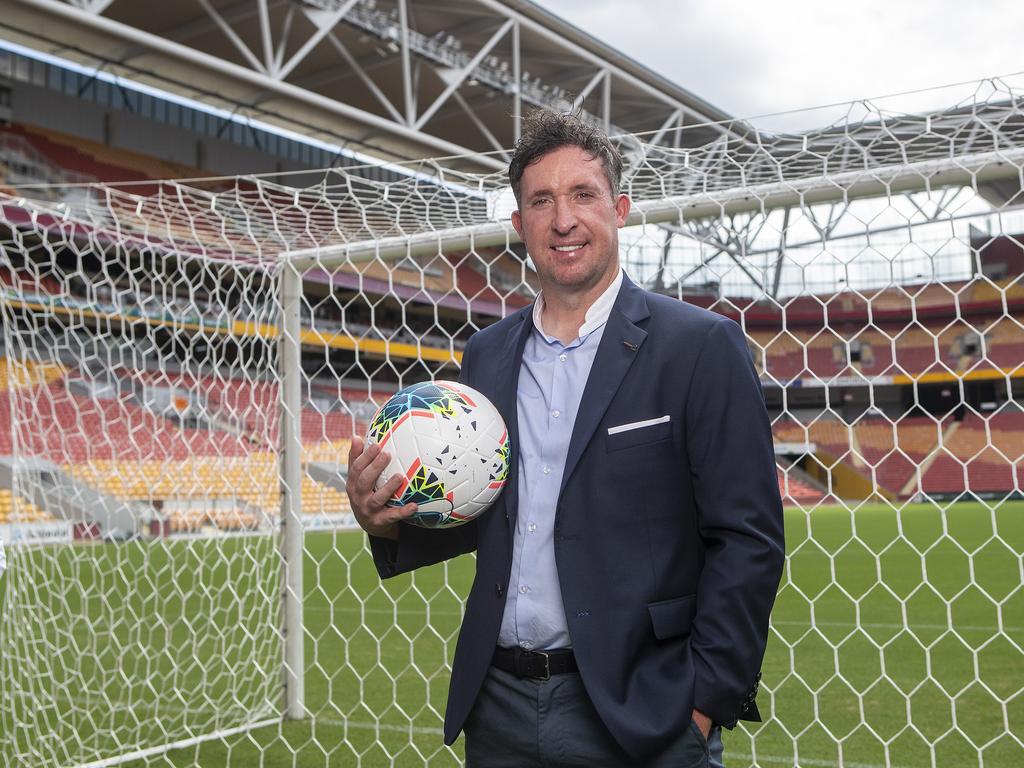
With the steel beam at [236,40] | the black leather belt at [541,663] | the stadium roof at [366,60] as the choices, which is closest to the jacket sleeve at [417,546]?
the black leather belt at [541,663]

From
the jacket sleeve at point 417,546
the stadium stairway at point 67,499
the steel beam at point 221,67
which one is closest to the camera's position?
the jacket sleeve at point 417,546

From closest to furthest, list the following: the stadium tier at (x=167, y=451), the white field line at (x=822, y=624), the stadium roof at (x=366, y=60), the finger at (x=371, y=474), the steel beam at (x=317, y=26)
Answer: the finger at (x=371, y=474), the white field line at (x=822, y=624), the stadium tier at (x=167, y=451), the stadium roof at (x=366, y=60), the steel beam at (x=317, y=26)

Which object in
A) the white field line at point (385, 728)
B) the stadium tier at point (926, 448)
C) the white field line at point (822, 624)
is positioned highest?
the white field line at point (385, 728)

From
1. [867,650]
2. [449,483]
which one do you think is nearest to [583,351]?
[449,483]

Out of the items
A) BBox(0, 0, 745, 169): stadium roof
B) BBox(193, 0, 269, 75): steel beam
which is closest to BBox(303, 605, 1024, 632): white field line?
BBox(0, 0, 745, 169): stadium roof

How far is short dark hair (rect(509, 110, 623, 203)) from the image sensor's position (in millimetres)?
1763

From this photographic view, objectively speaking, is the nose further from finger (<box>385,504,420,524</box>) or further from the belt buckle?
the belt buckle

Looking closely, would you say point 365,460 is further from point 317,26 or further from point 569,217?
point 317,26

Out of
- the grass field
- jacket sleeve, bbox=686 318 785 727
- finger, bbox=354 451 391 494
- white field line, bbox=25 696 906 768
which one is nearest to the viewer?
jacket sleeve, bbox=686 318 785 727

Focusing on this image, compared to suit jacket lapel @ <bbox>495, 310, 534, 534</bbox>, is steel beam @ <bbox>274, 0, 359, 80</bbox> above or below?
above

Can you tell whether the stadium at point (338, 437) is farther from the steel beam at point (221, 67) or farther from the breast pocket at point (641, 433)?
the breast pocket at point (641, 433)

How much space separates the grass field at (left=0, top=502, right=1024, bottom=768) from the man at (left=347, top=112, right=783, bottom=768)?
1397 mm

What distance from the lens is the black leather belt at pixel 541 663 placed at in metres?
1.65

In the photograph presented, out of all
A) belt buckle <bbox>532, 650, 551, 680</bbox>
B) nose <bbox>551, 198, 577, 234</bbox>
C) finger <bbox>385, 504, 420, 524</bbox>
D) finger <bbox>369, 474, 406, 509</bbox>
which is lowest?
belt buckle <bbox>532, 650, 551, 680</bbox>
